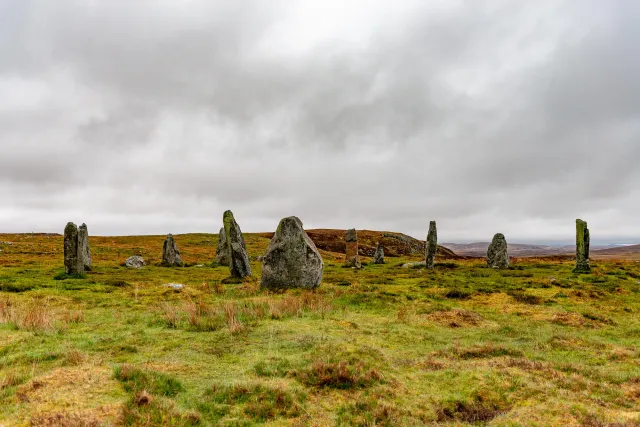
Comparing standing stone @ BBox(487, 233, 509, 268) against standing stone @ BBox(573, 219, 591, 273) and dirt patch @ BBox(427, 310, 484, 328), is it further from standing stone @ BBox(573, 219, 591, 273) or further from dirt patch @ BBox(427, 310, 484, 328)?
dirt patch @ BBox(427, 310, 484, 328)

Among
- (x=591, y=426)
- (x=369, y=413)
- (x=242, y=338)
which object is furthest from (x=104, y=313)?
(x=591, y=426)

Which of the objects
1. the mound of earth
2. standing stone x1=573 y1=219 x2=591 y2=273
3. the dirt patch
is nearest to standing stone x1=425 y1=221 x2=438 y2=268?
standing stone x1=573 y1=219 x2=591 y2=273

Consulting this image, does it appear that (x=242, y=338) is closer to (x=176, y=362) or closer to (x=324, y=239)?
(x=176, y=362)

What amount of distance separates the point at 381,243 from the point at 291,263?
66.2 meters

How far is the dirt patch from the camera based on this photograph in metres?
14.3

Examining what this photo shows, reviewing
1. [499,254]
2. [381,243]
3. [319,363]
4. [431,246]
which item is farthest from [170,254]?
[381,243]

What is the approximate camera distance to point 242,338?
11.3m

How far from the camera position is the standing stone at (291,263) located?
21.6 m

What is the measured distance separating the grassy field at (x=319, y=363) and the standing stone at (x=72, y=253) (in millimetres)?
10419

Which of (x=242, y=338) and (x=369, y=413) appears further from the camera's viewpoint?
(x=242, y=338)

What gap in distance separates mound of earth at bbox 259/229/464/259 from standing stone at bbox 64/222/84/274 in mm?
52314

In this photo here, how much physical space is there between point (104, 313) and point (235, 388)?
1004 centimetres

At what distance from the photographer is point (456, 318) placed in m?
15.0

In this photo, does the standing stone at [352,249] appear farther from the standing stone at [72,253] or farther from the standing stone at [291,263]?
the standing stone at [72,253]
